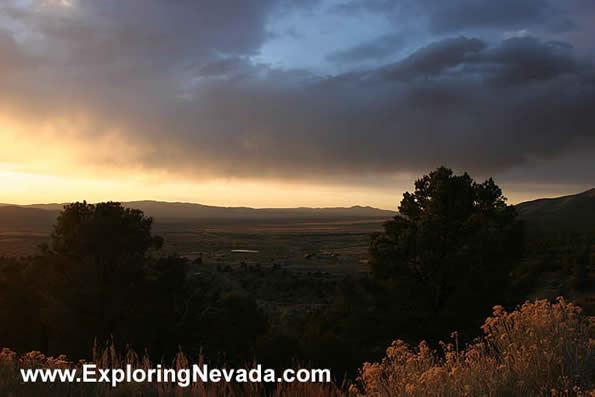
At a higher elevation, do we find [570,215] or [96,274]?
[570,215]

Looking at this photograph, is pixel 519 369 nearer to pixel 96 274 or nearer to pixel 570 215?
pixel 96 274

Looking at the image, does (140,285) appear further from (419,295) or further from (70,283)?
(419,295)

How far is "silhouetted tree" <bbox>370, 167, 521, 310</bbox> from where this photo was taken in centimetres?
1992

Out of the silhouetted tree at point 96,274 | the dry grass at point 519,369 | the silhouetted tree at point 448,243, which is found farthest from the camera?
the silhouetted tree at point 448,243

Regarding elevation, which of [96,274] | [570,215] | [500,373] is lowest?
[96,274]

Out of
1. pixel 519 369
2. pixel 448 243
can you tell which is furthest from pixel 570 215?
pixel 519 369

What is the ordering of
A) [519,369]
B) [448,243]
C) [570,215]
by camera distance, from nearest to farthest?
1. [519,369]
2. [448,243]
3. [570,215]

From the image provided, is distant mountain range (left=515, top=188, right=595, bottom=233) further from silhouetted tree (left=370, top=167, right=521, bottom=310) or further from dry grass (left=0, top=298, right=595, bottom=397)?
dry grass (left=0, top=298, right=595, bottom=397)

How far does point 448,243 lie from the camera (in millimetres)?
20641

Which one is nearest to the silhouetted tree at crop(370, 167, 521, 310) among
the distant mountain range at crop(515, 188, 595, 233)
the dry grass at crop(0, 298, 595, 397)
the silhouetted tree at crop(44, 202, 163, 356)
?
the silhouetted tree at crop(44, 202, 163, 356)

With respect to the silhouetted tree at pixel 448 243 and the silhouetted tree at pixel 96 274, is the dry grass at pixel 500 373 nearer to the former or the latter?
the silhouetted tree at pixel 96 274

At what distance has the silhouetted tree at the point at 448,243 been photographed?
19.9 m

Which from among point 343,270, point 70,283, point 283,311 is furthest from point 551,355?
point 343,270

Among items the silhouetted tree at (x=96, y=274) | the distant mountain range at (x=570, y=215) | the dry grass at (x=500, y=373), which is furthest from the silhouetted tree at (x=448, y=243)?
the distant mountain range at (x=570, y=215)
